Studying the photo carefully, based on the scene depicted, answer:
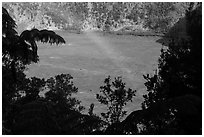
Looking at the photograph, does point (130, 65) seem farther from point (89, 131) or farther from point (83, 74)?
point (89, 131)

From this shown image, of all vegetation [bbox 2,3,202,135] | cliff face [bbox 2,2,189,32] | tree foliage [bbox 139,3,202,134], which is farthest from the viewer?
cliff face [bbox 2,2,189,32]

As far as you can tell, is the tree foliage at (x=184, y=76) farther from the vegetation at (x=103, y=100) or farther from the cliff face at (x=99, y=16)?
the cliff face at (x=99, y=16)

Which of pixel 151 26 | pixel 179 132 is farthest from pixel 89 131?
pixel 151 26

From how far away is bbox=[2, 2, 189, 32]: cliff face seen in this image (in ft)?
313

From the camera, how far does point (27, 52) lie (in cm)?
351

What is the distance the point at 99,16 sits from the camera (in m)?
103

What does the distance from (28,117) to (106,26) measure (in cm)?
9470

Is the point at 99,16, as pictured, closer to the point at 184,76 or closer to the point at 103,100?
the point at 103,100

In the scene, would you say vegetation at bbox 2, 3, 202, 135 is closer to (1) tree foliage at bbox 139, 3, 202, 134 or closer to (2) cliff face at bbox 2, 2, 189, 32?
(1) tree foliage at bbox 139, 3, 202, 134

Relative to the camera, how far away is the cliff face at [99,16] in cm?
9531

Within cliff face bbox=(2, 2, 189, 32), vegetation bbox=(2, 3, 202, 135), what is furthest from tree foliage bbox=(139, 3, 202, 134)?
cliff face bbox=(2, 2, 189, 32)

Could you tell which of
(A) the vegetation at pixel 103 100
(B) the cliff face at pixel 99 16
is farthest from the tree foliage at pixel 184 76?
(B) the cliff face at pixel 99 16

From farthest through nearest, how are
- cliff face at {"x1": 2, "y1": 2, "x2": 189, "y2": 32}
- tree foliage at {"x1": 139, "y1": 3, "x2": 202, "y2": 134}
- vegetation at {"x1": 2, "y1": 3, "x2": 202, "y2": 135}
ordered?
cliff face at {"x1": 2, "y1": 2, "x2": 189, "y2": 32}, tree foliage at {"x1": 139, "y1": 3, "x2": 202, "y2": 134}, vegetation at {"x1": 2, "y1": 3, "x2": 202, "y2": 135}

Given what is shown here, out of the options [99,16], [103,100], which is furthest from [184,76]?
[99,16]
